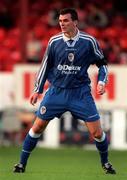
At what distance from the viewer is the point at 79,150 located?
19969 millimetres

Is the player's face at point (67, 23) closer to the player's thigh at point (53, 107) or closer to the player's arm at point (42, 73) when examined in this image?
the player's arm at point (42, 73)

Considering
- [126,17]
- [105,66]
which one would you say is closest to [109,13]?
[126,17]

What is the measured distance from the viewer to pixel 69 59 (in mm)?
12109

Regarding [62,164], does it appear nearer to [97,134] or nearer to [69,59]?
[97,134]

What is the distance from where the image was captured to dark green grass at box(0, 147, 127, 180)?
472 inches

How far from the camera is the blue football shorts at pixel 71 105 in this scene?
12.2 meters

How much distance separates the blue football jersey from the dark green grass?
1.20 m

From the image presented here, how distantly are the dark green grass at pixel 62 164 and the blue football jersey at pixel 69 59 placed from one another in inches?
47.3

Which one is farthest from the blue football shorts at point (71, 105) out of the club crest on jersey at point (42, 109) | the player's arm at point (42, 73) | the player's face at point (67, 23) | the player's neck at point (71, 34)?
the player's face at point (67, 23)

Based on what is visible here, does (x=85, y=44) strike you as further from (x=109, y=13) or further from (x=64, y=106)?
(x=109, y=13)

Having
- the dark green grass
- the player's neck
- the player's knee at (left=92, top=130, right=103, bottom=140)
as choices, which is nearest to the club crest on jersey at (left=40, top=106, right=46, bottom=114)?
the player's knee at (left=92, top=130, right=103, bottom=140)

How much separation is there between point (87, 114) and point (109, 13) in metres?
13.5

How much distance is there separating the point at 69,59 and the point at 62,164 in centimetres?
405

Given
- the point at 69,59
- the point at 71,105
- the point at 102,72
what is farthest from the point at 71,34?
the point at 71,105
